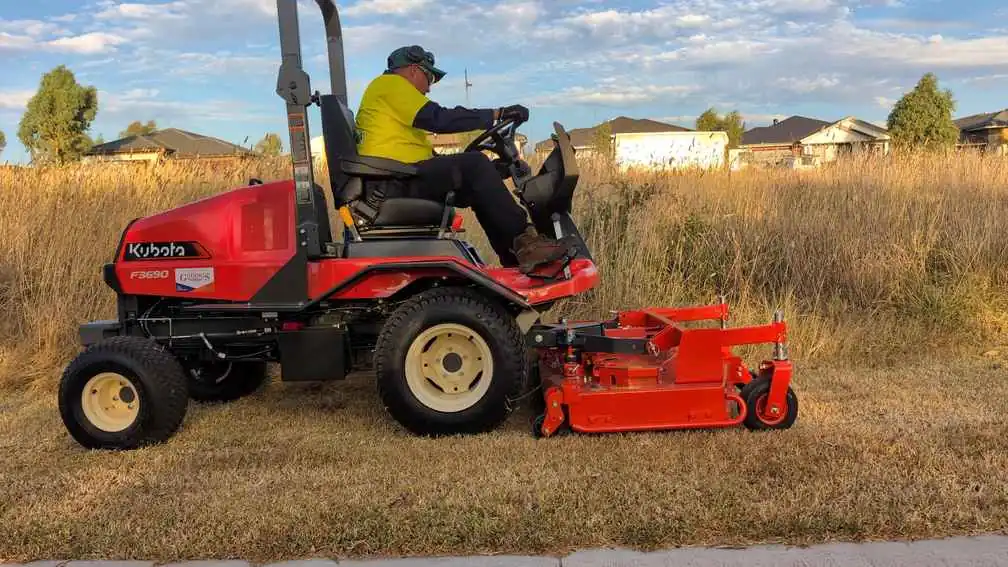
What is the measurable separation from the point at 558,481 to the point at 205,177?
630 cm

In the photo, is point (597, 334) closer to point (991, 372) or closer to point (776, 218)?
point (991, 372)

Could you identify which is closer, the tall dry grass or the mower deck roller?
the mower deck roller

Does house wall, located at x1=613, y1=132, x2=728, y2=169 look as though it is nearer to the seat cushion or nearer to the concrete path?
the seat cushion

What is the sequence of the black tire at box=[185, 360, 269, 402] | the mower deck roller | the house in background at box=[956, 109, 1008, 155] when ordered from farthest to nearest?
the house in background at box=[956, 109, 1008, 155] → the black tire at box=[185, 360, 269, 402] → the mower deck roller

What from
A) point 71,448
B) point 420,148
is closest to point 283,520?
point 71,448

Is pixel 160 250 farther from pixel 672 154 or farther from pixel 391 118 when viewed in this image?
pixel 672 154

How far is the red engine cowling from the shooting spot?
165 inches

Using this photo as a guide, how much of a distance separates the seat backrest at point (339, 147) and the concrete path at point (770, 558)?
2170 millimetres

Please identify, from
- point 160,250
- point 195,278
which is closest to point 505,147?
point 195,278

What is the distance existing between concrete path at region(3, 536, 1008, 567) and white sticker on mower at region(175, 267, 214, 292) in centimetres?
179

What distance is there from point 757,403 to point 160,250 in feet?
11.2

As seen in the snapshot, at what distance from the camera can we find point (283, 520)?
3.03 m

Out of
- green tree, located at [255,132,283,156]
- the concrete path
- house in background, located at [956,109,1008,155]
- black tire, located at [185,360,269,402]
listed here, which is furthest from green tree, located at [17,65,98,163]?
house in background, located at [956,109,1008,155]

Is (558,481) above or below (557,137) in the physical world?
below
